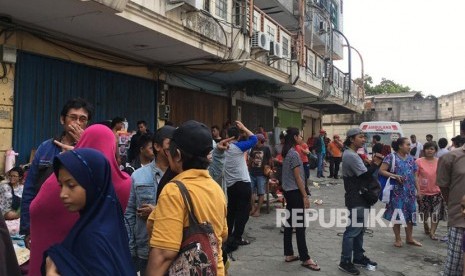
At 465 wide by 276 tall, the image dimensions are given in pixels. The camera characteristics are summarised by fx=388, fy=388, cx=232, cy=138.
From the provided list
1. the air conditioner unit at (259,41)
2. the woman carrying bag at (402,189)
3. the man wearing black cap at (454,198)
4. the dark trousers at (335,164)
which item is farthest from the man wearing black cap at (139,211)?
the dark trousers at (335,164)

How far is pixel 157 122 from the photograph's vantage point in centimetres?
958

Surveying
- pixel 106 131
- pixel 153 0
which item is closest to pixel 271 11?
pixel 153 0

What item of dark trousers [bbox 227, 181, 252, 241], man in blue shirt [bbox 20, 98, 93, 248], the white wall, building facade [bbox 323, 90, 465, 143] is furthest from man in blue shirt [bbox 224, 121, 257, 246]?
the white wall

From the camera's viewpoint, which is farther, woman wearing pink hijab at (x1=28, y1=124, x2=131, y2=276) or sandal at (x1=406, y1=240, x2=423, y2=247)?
sandal at (x1=406, y1=240, x2=423, y2=247)

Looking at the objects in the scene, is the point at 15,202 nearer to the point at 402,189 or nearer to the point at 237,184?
the point at 237,184

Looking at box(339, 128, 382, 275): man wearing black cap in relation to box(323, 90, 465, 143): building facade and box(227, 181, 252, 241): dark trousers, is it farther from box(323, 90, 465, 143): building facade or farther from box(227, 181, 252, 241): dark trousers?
box(323, 90, 465, 143): building facade

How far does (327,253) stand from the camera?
568 centimetres

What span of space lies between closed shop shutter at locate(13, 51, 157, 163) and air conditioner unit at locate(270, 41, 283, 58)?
146 inches

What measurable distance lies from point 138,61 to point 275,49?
3.65 m

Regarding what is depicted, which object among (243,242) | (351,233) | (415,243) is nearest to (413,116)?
(415,243)

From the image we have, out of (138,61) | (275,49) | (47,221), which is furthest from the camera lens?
(275,49)

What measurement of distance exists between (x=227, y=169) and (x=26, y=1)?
3565mm

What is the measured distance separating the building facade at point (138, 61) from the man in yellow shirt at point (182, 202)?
3.94m

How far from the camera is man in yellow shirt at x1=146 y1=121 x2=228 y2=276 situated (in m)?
1.78
